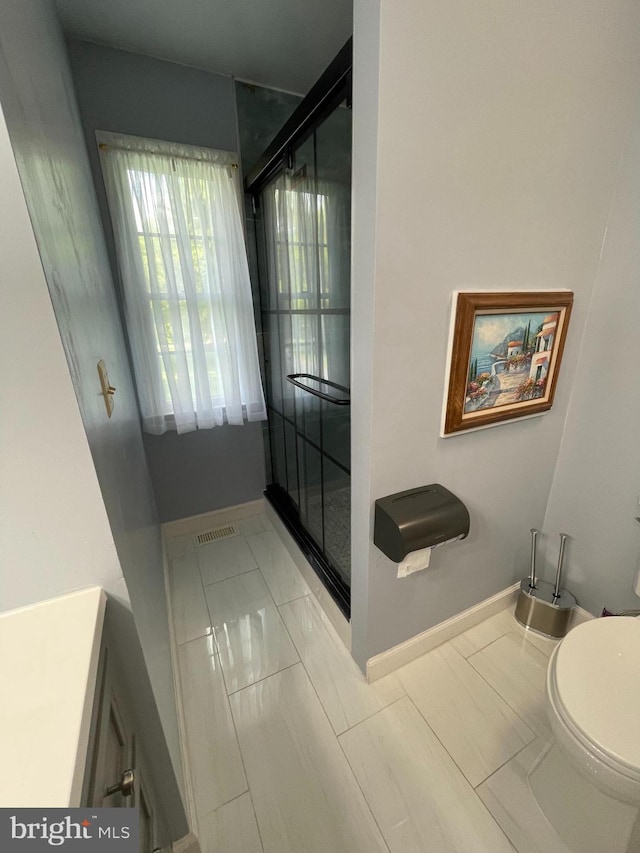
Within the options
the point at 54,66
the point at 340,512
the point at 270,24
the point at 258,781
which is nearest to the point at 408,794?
the point at 258,781

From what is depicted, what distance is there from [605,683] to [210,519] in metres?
2.14

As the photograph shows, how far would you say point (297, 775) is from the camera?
1.14 meters

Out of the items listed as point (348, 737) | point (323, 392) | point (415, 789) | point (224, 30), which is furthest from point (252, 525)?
point (224, 30)

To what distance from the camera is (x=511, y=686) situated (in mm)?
1375

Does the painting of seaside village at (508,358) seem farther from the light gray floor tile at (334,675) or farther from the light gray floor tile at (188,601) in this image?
the light gray floor tile at (188,601)

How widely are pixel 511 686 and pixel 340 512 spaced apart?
0.96 m

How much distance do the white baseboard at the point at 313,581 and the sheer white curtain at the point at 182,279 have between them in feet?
2.50

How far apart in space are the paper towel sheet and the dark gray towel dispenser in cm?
9

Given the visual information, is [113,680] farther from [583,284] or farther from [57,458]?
[583,284]

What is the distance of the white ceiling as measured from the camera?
1.41 m

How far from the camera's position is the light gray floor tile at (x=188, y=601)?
1666 millimetres

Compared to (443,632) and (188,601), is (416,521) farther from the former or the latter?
(188,601)

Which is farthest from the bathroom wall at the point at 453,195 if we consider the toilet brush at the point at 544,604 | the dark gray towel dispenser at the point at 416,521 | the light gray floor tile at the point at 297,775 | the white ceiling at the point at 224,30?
the white ceiling at the point at 224,30

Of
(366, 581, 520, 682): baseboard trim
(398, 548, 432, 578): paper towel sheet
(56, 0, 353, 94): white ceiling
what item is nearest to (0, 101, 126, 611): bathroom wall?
(398, 548, 432, 578): paper towel sheet
